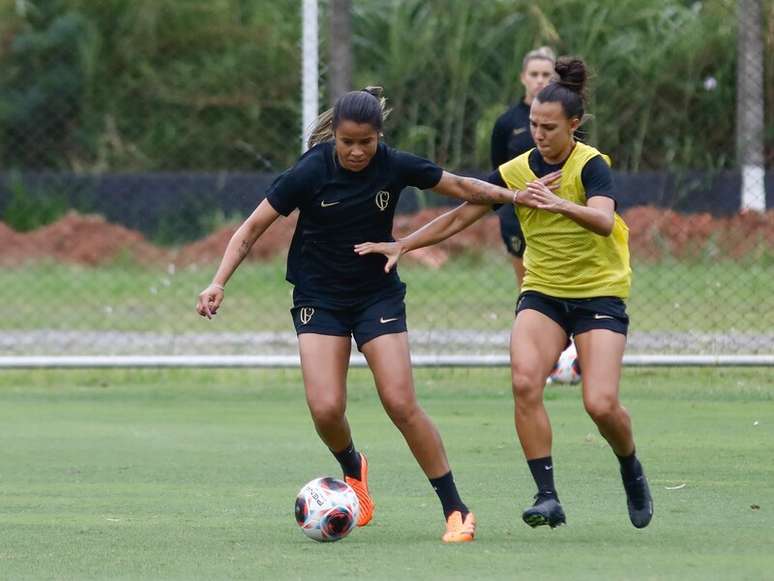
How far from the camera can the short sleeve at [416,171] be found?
21.0 ft

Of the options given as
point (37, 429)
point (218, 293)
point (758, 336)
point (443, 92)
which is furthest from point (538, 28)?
point (218, 293)

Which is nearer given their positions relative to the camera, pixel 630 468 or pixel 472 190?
pixel 630 468

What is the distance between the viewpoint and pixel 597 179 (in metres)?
6.37

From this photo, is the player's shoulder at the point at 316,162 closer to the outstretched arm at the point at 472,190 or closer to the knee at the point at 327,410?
the outstretched arm at the point at 472,190

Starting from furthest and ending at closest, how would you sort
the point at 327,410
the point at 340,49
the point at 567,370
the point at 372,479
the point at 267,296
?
the point at 267,296 → the point at 340,49 → the point at 567,370 → the point at 372,479 → the point at 327,410

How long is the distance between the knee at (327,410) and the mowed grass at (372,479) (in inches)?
17.2

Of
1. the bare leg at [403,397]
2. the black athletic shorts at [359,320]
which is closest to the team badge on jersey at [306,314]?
the black athletic shorts at [359,320]

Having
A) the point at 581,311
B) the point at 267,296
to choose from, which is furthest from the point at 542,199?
the point at 267,296

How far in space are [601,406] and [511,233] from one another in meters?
4.34

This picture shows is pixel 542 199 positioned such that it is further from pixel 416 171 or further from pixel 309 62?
pixel 309 62

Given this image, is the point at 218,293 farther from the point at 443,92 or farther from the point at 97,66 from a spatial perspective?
the point at 97,66

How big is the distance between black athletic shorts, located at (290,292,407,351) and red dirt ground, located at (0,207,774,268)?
19.6 ft

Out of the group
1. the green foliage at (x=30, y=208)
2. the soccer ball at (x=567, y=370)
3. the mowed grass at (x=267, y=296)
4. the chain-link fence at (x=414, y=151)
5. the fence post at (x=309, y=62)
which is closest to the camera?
the soccer ball at (x=567, y=370)

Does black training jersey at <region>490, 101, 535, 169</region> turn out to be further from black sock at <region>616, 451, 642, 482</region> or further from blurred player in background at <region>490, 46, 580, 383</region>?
black sock at <region>616, 451, 642, 482</region>
